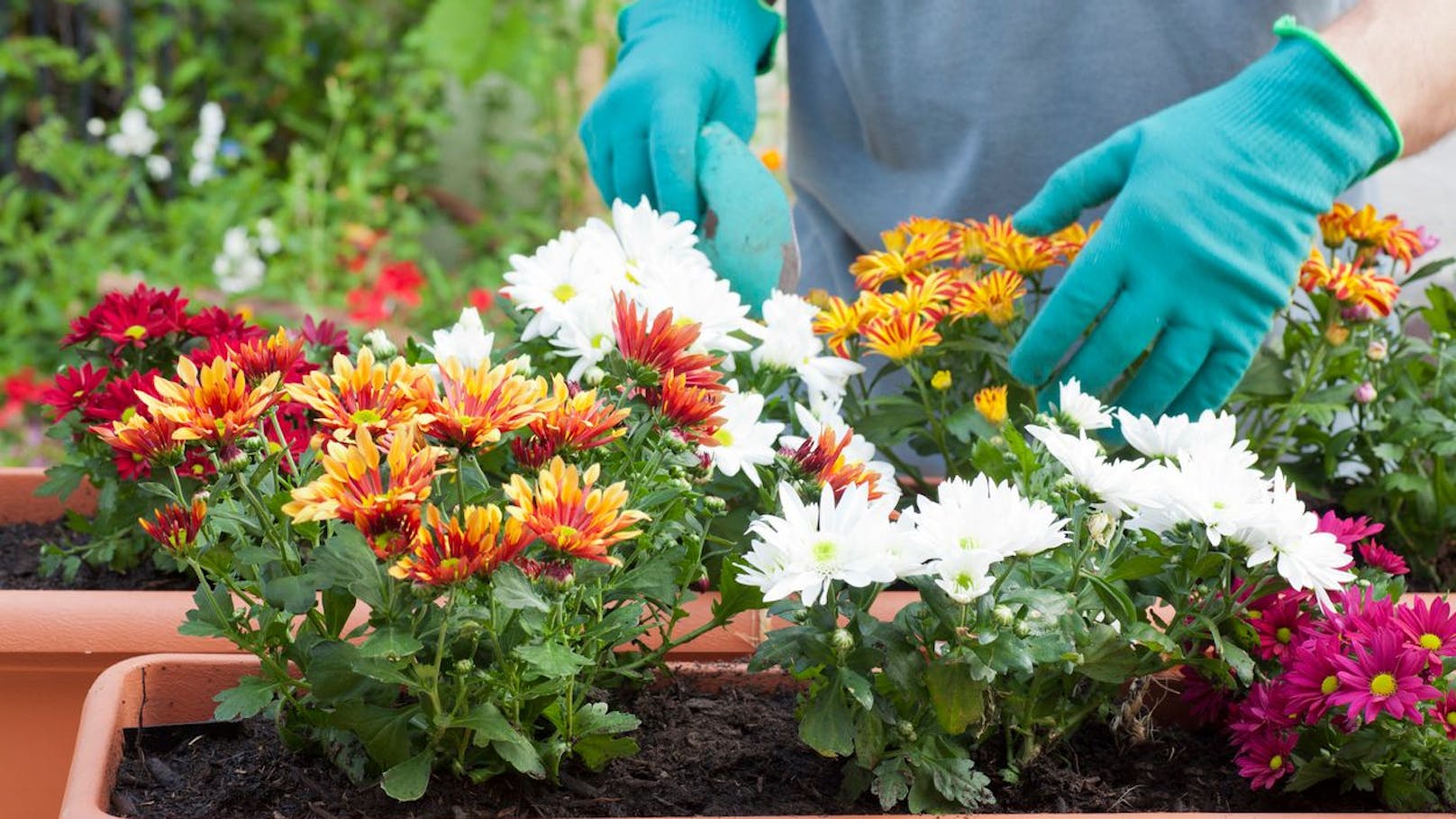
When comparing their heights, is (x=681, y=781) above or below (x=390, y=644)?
below

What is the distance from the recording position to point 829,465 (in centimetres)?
82

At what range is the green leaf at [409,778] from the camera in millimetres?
705

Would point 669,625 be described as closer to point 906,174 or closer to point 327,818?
point 327,818

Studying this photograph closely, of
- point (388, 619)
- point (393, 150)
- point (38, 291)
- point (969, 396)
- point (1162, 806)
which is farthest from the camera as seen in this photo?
point (393, 150)

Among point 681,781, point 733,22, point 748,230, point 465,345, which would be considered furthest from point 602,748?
point 733,22

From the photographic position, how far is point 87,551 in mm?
1181

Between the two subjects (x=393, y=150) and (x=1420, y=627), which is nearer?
(x=1420, y=627)

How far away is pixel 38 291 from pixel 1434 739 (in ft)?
10.5

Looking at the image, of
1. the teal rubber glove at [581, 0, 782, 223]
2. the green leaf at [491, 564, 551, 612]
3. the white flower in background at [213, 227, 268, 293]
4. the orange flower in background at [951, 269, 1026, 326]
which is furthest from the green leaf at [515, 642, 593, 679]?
the white flower in background at [213, 227, 268, 293]

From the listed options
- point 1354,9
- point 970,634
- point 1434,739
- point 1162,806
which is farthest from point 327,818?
point 1354,9

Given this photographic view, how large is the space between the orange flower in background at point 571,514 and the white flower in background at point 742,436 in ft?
0.60

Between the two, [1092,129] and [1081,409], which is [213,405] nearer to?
[1081,409]

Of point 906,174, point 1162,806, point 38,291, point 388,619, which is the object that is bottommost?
point 38,291

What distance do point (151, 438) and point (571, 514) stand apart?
0.72ft
